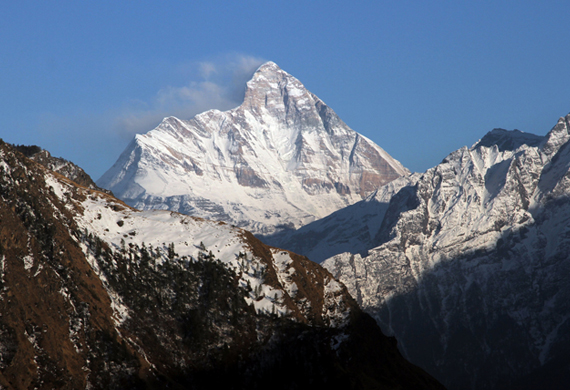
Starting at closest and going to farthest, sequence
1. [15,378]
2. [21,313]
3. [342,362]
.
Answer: [15,378]
[21,313]
[342,362]

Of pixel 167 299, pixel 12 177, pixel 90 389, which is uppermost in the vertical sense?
pixel 12 177

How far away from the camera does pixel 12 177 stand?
18538 cm

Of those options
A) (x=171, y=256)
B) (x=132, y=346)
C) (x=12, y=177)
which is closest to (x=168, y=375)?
(x=132, y=346)

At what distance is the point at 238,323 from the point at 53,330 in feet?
161

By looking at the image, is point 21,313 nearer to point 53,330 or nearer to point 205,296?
point 53,330

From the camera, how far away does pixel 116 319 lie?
179000 millimetres

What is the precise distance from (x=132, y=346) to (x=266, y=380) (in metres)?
34.9

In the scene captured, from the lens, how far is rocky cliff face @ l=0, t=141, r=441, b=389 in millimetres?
158875

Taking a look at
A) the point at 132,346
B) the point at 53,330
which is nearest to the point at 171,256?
the point at 132,346

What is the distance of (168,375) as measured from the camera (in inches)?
6924

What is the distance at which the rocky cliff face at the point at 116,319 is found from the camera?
15888 centimetres

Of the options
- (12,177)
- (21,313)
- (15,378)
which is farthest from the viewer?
(12,177)

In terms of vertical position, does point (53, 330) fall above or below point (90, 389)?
above

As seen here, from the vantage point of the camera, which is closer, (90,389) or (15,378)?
(15,378)
